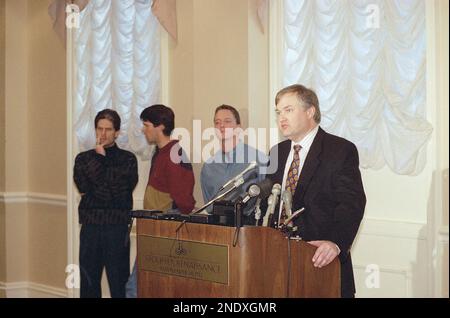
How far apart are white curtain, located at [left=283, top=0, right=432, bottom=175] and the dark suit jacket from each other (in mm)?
393

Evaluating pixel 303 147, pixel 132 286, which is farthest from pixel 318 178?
pixel 132 286

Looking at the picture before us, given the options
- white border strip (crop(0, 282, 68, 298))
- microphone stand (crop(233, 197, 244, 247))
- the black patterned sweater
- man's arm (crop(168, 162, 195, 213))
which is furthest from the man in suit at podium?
white border strip (crop(0, 282, 68, 298))

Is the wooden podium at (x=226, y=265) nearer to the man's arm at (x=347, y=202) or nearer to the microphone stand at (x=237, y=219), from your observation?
the microphone stand at (x=237, y=219)

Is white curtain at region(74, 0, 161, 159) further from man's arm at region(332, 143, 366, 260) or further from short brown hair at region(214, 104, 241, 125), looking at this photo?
man's arm at region(332, 143, 366, 260)

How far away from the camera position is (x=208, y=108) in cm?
559

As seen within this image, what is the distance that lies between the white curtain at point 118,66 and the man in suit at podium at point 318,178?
161 cm

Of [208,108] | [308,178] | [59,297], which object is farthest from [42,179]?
[308,178]

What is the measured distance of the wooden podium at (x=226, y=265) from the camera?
12.7 feet

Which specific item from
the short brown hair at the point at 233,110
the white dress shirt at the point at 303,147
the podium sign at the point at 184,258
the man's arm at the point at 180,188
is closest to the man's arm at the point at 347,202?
the white dress shirt at the point at 303,147

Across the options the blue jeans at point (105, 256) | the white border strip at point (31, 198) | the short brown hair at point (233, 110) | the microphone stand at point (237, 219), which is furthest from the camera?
the white border strip at point (31, 198)

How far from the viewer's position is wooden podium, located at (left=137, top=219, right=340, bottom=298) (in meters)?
3.87

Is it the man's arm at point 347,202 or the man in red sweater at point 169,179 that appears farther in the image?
the man in red sweater at point 169,179

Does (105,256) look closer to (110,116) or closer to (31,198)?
(110,116)

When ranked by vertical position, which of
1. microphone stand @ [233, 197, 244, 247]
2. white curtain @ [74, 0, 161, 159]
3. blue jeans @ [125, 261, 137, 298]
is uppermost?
white curtain @ [74, 0, 161, 159]
